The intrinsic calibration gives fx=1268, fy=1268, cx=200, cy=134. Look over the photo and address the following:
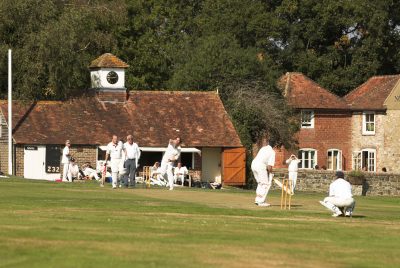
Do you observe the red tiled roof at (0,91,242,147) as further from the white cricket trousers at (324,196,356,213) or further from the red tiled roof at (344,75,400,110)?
the white cricket trousers at (324,196,356,213)

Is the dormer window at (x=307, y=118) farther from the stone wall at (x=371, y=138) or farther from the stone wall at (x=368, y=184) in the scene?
the stone wall at (x=368, y=184)

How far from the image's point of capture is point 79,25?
240 feet

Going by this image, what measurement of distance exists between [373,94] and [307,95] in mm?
4628

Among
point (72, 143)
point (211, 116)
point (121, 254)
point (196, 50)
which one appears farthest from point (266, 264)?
point (196, 50)

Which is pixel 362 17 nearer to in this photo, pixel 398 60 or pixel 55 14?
pixel 398 60

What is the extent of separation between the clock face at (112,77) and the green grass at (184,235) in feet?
129

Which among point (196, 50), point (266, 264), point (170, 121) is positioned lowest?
point (266, 264)

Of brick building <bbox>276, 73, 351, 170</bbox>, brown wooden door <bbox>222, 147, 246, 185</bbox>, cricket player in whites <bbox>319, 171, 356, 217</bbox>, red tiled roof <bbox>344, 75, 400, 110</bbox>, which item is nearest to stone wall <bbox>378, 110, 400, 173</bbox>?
red tiled roof <bbox>344, 75, 400, 110</bbox>

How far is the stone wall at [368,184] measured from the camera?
67.6 metres

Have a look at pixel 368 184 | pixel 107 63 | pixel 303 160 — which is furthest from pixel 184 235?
pixel 303 160

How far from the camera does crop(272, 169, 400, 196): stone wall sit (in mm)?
67625

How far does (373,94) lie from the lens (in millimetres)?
88188

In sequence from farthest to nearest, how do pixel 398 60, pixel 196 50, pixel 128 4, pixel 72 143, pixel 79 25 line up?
pixel 398 60 < pixel 128 4 < pixel 196 50 < pixel 79 25 < pixel 72 143

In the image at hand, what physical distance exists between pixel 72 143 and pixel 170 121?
6.87 meters
